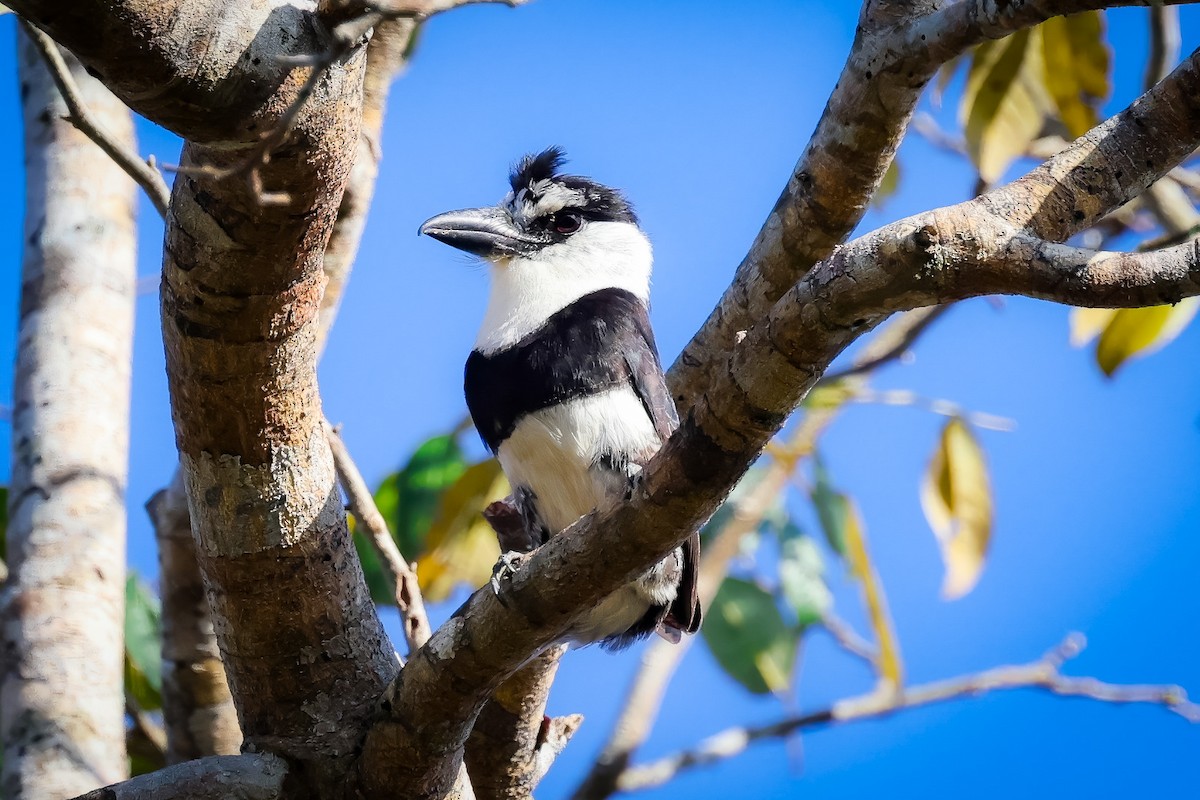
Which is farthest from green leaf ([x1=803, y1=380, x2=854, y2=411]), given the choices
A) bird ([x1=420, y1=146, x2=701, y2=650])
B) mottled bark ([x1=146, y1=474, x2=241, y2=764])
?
mottled bark ([x1=146, y1=474, x2=241, y2=764])

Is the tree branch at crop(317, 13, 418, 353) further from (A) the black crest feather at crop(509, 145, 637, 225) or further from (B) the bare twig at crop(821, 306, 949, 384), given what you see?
(B) the bare twig at crop(821, 306, 949, 384)

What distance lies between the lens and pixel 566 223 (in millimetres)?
3578

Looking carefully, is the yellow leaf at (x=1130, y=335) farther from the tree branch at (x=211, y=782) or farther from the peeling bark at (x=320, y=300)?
the tree branch at (x=211, y=782)

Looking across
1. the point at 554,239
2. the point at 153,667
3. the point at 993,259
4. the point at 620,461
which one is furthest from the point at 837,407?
the point at 993,259

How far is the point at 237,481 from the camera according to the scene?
6.94ft

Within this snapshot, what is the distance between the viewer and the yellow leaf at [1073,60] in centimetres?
332

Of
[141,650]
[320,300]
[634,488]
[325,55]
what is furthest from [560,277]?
[325,55]

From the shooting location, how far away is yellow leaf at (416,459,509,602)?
3744mm

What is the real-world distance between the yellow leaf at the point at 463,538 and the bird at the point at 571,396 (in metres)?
0.59

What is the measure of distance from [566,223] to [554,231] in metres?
0.04

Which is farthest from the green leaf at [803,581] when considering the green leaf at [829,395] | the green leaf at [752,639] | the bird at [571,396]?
the bird at [571,396]

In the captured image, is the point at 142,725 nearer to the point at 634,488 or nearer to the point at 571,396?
the point at 571,396

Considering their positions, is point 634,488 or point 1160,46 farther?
point 1160,46

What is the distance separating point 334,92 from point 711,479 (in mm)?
744
